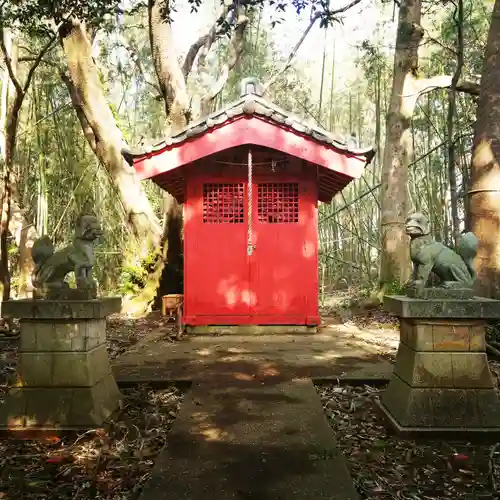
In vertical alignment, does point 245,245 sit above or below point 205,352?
above

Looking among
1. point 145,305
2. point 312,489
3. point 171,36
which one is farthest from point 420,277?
point 171,36

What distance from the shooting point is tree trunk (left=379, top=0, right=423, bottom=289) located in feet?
27.6

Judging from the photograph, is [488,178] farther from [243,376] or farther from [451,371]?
[243,376]

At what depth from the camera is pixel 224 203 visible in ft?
22.2

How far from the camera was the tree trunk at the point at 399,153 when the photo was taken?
8.41m

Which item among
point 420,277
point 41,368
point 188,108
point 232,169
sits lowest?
point 41,368

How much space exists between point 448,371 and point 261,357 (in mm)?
2211

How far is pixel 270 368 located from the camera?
4484 millimetres

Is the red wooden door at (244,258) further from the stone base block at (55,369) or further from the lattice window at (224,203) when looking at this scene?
the stone base block at (55,369)

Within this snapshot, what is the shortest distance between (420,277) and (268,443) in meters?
1.45

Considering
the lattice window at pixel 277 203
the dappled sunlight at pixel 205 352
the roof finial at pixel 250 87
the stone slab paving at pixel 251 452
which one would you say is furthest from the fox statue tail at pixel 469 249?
the roof finial at pixel 250 87

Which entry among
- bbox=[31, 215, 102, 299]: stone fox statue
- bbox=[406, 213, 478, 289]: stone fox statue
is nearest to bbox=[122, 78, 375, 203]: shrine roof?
bbox=[31, 215, 102, 299]: stone fox statue

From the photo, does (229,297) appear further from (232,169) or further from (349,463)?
(349,463)

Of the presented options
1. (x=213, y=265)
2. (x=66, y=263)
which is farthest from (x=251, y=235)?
(x=66, y=263)
